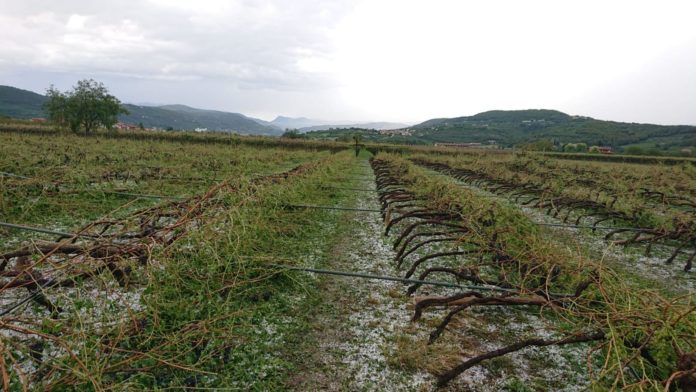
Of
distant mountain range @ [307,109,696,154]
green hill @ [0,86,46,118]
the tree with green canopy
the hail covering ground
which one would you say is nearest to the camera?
the hail covering ground

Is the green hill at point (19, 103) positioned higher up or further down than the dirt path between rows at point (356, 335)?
higher up

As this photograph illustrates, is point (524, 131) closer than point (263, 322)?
No

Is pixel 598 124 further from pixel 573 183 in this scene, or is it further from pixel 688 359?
pixel 688 359

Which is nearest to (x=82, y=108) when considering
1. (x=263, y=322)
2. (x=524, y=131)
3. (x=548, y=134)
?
(x=263, y=322)

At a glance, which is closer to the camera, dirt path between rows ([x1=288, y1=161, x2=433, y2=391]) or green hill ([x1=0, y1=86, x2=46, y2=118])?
dirt path between rows ([x1=288, y1=161, x2=433, y2=391])

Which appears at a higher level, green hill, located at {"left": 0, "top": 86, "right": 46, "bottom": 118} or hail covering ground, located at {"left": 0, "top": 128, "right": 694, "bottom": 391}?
green hill, located at {"left": 0, "top": 86, "right": 46, "bottom": 118}

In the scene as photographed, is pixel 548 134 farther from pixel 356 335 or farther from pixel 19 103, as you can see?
pixel 19 103

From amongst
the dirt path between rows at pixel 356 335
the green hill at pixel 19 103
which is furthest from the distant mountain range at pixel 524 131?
the dirt path between rows at pixel 356 335

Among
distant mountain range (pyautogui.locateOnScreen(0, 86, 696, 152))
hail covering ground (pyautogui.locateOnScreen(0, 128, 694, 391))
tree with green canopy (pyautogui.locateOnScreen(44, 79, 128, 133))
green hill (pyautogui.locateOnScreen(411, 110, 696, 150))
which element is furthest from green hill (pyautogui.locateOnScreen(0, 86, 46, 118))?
hail covering ground (pyautogui.locateOnScreen(0, 128, 694, 391))

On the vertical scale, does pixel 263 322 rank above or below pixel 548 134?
below

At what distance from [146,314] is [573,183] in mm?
14278

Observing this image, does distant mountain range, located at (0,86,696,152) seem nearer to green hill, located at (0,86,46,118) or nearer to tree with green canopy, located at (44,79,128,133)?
green hill, located at (0,86,46,118)

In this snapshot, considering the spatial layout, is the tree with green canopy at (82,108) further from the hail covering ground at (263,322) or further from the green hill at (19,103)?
the green hill at (19,103)

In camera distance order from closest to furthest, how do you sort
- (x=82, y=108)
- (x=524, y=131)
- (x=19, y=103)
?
(x=82, y=108)
(x=524, y=131)
(x=19, y=103)
